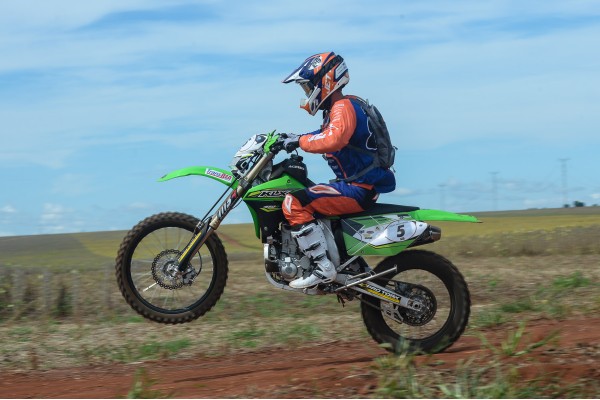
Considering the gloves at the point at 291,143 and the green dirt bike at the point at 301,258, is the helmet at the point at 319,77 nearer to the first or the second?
the gloves at the point at 291,143

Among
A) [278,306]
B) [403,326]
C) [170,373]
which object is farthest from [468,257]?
[170,373]

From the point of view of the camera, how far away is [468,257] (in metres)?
18.9

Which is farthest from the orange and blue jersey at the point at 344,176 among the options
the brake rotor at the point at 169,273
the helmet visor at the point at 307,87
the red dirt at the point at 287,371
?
the red dirt at the point at 287,371

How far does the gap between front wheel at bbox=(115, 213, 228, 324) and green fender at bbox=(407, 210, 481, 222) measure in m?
1.95

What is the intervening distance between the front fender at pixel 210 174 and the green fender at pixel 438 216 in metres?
1.74

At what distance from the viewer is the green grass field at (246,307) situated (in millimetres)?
8820

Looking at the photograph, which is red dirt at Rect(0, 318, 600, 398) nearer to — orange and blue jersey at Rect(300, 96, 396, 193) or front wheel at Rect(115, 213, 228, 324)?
front wheel at Rect(115, 213, 228, 324)

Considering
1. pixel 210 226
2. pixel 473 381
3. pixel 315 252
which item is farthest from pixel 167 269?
pixel 473 381

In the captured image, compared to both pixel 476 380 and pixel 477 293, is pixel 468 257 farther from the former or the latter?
pixel 476 380

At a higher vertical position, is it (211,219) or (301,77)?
(301,77)

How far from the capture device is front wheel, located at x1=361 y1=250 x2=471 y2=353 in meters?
7.76

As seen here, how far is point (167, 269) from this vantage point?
8180 mm

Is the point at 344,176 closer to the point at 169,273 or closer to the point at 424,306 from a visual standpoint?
the point at 424,306

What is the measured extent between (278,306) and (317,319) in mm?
1962
